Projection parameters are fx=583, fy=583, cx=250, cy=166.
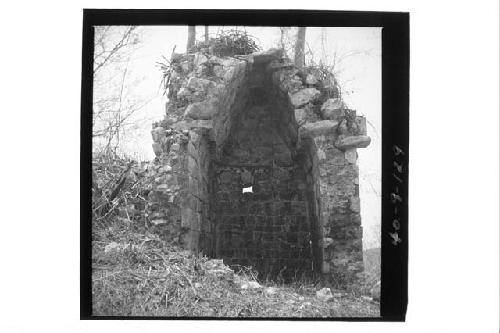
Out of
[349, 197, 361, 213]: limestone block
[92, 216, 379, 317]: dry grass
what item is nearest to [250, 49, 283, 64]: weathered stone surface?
[349, 197, 361, 213]: limestone block

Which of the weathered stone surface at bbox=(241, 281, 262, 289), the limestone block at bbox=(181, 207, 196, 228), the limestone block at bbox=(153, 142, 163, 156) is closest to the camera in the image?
the weathered stone surface at bbox=(241, 281, 262, 289)

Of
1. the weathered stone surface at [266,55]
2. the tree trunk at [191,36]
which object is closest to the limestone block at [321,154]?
the weathered stone surface at [266,55]

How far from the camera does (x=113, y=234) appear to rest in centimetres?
527

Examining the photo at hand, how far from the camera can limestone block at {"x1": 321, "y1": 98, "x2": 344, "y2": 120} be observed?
6188 mm

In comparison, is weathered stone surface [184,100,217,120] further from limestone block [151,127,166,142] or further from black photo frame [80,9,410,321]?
black photo frame [80,9,410,321]

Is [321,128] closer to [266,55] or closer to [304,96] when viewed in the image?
[304,96]

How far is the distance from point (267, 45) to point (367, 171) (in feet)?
5.22

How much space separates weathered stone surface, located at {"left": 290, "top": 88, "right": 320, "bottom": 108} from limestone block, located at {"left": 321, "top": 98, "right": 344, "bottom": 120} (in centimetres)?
16

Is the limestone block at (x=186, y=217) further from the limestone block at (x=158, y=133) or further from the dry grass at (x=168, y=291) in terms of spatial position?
the limestone block at (x=158, y=133)

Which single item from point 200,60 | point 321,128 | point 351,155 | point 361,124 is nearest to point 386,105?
point 361,124

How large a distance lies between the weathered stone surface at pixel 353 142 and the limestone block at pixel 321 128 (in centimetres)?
15

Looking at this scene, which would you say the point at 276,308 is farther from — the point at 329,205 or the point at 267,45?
the point at 267,45

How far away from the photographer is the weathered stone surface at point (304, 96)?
634 centimetres

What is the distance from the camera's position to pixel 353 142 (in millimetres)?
5988
